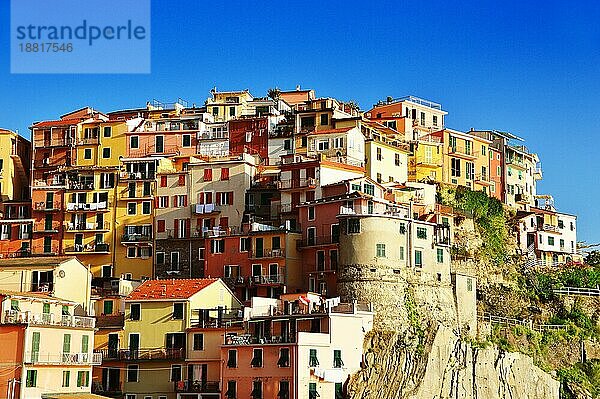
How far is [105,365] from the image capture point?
79.4 m

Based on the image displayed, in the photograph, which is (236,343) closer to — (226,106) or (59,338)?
(59,338)

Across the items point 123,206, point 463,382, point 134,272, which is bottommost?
point 463,382

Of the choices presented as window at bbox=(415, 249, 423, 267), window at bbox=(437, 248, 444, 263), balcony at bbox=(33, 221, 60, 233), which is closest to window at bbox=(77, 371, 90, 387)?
balcony at bbox=(33, 221, 60, 233)

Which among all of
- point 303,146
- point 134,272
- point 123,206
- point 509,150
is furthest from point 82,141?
point 509,150

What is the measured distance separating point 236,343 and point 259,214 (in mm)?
18481

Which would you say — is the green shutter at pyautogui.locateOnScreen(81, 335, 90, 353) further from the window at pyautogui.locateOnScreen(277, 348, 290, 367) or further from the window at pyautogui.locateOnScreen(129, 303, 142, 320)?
the window at pyautogui.locateOnScreen(277, 348, 290, 367)

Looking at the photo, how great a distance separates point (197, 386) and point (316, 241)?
15.0 m

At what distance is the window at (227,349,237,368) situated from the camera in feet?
241

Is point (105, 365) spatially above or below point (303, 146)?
below

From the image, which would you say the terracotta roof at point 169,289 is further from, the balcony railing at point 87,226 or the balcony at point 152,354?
the balcony railing at point 87,226

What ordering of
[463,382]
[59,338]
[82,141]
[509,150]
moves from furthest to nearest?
[509,150], [82,141], [463,382], [59,338]

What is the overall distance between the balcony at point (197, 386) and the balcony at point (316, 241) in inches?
544

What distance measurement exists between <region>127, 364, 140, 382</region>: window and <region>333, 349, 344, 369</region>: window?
1619 cm

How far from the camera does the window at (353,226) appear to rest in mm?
78312
